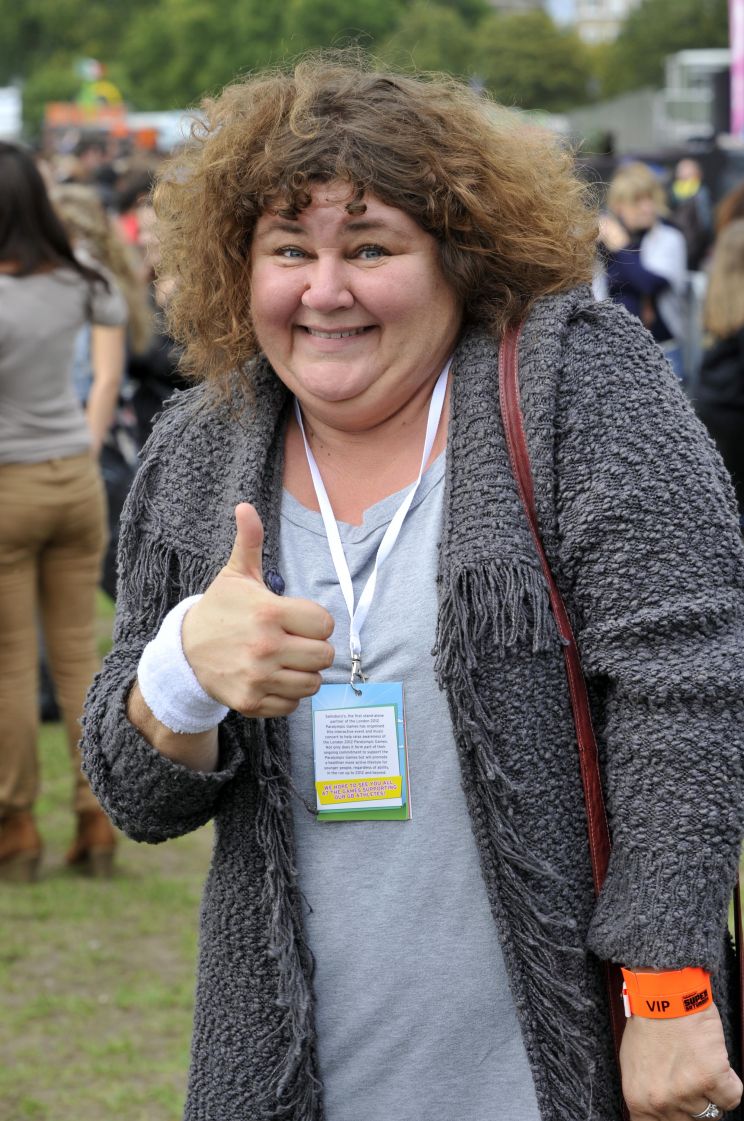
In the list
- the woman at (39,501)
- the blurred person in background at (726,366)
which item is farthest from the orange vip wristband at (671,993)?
the blurred person in background at (726,366)

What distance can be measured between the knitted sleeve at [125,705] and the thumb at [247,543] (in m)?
0.16

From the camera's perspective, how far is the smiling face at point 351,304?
1865 mm

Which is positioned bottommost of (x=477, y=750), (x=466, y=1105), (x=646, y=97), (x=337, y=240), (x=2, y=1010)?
(x=2, y=1010)

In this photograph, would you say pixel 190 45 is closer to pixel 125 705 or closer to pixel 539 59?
pixel 539 59

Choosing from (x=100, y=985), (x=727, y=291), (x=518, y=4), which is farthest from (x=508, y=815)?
(x=518, y=4)

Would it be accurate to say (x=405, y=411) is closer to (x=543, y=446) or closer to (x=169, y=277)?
(x=543, y=446)

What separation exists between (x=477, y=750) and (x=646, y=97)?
40667mm

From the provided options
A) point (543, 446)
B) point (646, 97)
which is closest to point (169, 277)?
point (543, 446)

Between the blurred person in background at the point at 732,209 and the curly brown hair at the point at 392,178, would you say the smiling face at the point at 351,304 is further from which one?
the blurred person in background at the point at 732,209

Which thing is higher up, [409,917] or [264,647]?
[264,647]

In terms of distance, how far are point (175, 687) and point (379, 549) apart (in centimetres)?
32

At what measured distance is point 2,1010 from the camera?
4051 mm

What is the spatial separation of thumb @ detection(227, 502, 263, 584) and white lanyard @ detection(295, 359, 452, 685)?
16cm

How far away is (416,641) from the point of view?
184 cm
